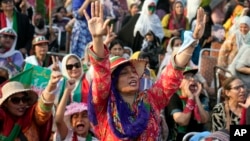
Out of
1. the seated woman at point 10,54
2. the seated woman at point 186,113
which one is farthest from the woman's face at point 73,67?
the seated woman at point 186,113

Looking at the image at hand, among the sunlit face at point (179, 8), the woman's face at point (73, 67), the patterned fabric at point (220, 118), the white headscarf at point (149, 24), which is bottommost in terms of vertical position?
the patterned fabric at point (220, 118)

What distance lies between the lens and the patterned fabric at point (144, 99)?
6777mm

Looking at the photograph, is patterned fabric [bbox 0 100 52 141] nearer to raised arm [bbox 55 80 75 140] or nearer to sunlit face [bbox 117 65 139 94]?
raised arm [bbox 55 80 75 140]

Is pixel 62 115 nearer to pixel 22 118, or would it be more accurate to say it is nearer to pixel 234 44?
pixel 22 118

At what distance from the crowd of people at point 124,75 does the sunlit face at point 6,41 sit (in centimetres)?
2

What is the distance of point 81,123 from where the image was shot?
346 inches

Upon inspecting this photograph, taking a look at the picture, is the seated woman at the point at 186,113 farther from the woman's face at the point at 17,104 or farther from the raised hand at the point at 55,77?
the raised hand at the point at 55,77

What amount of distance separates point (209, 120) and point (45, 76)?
199 cm

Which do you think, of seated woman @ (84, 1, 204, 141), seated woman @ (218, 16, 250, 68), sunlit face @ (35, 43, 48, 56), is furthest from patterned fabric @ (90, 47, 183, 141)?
seated woman @ (218, 16, 250, 68)

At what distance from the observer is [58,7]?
17.6 metres

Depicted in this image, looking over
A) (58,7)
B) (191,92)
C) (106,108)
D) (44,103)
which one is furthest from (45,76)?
(58,7)

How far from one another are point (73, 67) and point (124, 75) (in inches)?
143

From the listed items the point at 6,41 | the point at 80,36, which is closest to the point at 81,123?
the point at 6,41

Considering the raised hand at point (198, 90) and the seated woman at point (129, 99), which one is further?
the raised hand at point (198, 90)
